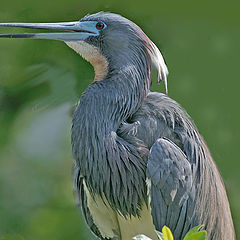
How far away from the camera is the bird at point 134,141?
245cm

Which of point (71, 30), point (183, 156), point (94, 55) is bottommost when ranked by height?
point (183, 156)

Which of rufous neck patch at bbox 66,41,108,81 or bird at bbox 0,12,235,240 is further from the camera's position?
rufous neck patch at bbox 66,41,108,81

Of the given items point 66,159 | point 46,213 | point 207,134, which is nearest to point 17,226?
point 46,213

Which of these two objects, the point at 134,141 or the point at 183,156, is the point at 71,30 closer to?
the point at 134,141

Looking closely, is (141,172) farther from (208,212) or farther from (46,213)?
(46,213)

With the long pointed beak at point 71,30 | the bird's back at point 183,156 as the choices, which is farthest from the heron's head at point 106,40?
the bird's back at point 183,156

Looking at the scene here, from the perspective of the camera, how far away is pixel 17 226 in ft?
11.7

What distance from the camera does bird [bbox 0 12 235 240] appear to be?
2445mm

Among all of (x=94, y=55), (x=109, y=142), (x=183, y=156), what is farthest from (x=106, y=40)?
(x=183, y=156)

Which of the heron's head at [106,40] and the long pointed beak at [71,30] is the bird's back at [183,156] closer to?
the heron's head at [106,40]

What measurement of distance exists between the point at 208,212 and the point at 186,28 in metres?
1.32

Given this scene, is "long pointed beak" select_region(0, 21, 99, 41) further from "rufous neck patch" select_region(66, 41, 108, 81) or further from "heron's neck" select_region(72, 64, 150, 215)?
"heron's neck" select_region(72, 64, 150, 215)

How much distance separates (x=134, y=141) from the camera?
248 centimetres

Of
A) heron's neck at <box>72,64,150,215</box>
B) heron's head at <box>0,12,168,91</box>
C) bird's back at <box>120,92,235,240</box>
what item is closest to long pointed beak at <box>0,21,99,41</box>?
heron's head at <box>0,12,168,91</box>
